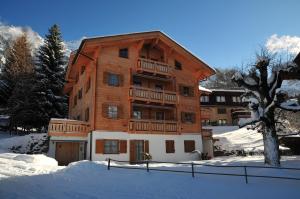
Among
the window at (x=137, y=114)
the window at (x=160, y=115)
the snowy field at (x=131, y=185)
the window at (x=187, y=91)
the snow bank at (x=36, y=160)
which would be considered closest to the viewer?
the snowy field at (x=131, y=185)

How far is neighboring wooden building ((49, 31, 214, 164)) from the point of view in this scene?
73.5 ft

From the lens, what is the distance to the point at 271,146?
A: 16641 mm

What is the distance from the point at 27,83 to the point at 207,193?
3329 centimetres

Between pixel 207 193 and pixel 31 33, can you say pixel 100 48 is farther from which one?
pixel 31 33

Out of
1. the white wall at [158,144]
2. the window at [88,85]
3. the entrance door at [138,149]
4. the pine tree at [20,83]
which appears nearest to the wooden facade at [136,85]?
the window at [88,85]

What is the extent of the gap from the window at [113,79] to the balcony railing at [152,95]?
57.9 inches

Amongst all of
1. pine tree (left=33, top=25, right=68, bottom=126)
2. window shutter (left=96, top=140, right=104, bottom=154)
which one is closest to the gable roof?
window shutter (left=96, top=140, right=104, bottom=154)

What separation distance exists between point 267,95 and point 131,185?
11.2m

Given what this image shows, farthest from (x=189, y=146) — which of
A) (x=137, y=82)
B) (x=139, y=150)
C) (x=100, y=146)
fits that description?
(x=100, y=146)

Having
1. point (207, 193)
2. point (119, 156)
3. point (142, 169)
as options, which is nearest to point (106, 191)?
point (207, 193)

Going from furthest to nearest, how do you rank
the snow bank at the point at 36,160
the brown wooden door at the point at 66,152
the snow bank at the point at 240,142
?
the snow bank at the point at 240,142, the brown wooden door at the point at 66,152, the snow bank at the point at 36,160

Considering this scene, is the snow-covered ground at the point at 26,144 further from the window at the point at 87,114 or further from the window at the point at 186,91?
the window at the point at 186,91

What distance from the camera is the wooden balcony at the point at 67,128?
2077 centimetres

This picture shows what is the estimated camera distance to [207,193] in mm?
10789
